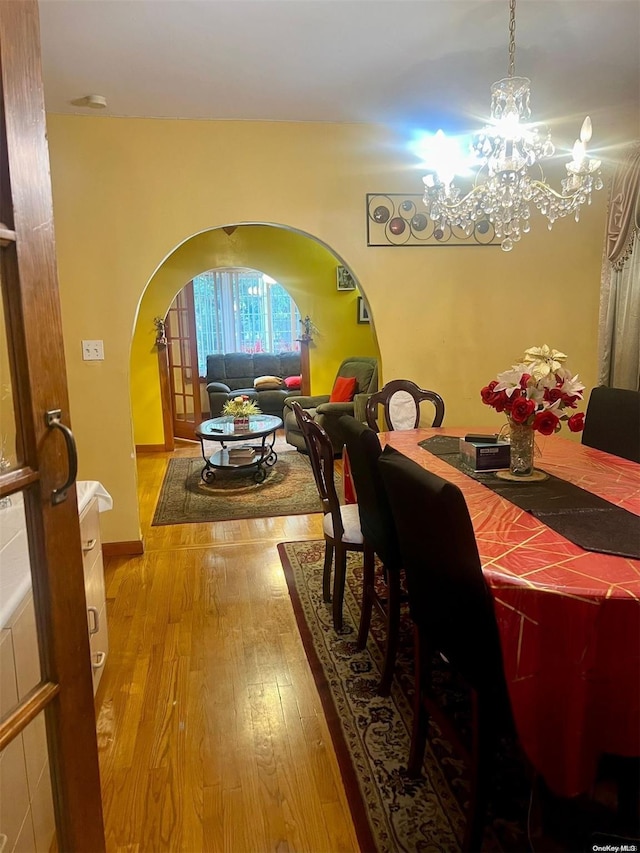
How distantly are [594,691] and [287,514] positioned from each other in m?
2.94

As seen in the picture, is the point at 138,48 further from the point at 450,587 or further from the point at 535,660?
the point at 535,660

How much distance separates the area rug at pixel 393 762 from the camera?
57.8 inches

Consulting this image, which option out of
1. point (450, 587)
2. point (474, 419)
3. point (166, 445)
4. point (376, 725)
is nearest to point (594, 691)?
point (450, 587)

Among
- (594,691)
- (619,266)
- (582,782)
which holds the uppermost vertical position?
(619,266)

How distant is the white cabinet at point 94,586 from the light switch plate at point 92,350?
4.65 feet

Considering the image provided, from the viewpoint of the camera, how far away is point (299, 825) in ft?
5.00

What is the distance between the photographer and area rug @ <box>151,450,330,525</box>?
4098 millimetres

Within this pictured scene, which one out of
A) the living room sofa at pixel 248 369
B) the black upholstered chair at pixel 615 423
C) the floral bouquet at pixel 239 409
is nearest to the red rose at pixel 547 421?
the black upholstered chair at pixel 615 423

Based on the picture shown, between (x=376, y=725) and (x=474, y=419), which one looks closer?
(x=376, y=725)

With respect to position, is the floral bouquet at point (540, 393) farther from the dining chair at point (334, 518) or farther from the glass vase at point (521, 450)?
the dining chair at point (334, 518)

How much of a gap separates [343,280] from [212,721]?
18.8ft

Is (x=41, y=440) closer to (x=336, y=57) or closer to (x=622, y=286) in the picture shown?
(x=336, y=57)

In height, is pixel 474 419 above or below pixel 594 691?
above

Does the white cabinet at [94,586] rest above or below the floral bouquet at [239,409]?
below
